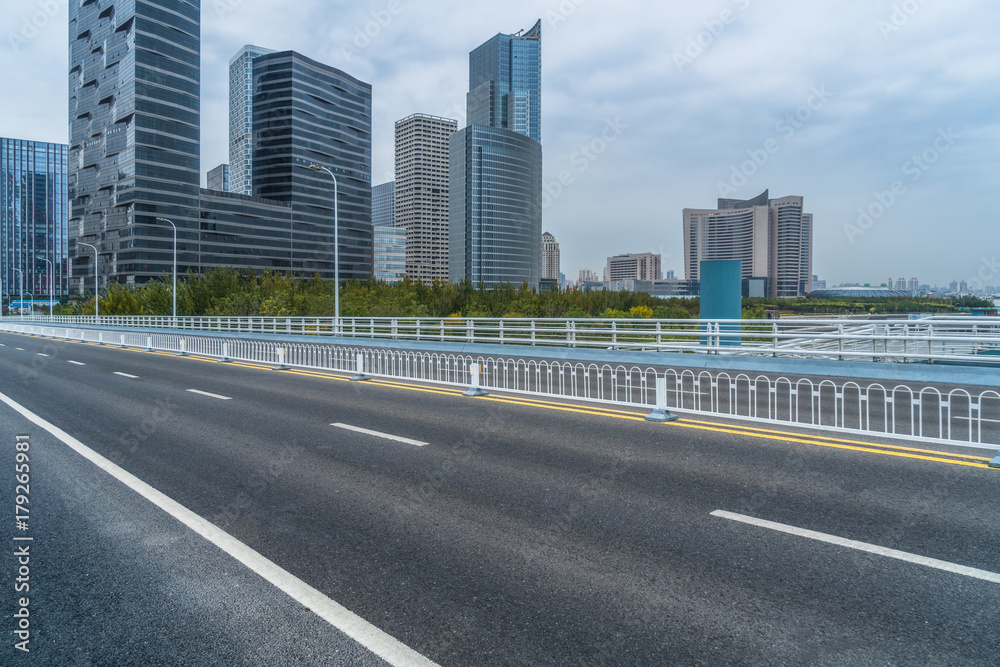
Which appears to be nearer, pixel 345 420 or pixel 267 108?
pixel 345 420

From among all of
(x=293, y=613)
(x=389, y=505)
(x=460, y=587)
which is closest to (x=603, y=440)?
(x=389, y=505)

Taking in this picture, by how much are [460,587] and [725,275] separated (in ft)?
80.5

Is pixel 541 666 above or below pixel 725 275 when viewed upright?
below

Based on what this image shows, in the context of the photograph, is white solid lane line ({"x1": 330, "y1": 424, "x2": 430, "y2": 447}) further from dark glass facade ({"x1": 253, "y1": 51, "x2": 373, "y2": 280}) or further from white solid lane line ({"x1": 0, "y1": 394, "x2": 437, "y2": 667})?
dark glass facade ({"x1": 253, "y1": 51, "x2": 373, "y2": 280})

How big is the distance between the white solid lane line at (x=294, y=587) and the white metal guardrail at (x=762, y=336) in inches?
597

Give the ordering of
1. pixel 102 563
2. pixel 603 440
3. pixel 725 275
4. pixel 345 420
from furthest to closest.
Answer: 1. pixel 725 275
2. pixel 345 420
3. pixel 603 440
4. pixel 102 563

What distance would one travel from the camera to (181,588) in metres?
3.94

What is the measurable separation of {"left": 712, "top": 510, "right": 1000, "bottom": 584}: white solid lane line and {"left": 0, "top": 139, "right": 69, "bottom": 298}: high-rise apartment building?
699 feet

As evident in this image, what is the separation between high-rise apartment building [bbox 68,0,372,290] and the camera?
129375 mm

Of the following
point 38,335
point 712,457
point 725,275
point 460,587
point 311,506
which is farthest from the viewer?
point 38,335

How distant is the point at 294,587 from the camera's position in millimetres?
3906

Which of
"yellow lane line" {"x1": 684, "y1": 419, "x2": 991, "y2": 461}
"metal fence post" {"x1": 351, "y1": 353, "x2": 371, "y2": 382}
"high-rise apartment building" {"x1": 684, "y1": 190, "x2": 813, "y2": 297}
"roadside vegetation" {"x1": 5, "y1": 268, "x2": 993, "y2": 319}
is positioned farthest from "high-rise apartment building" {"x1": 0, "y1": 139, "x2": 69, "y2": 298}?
"yellow lane line" {"x1": 684, "y1": 419, "x2": 991, "y2": 461}

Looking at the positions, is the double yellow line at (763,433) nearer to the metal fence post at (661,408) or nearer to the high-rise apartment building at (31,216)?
the metal fence post at (661,408)

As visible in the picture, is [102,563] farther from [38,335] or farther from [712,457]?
[38,335]
